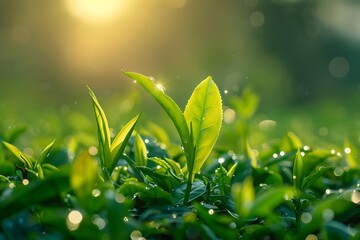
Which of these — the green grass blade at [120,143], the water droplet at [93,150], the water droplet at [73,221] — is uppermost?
the green grass blade at [120,143]

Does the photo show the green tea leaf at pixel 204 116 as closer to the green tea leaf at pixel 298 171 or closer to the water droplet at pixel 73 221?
the green tea leaf at pixel 298 171

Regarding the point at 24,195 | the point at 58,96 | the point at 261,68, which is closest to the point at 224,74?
the point at 261,68

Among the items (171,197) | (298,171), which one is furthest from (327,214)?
(171,197)

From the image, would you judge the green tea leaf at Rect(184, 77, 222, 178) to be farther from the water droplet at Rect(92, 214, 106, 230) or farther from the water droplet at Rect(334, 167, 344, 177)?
the water droplet at Rect(334, 167, 344, 177)

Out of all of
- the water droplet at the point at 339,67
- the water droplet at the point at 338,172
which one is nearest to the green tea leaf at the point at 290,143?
the water droplet at the point at 338,172

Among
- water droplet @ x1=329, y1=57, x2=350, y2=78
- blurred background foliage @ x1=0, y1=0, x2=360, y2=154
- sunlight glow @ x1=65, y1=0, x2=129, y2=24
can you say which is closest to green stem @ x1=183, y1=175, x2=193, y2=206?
blurred background foliage @ x1=0, y1=0, x2=360, y2=154

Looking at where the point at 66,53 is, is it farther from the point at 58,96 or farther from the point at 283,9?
the point at 283,9
